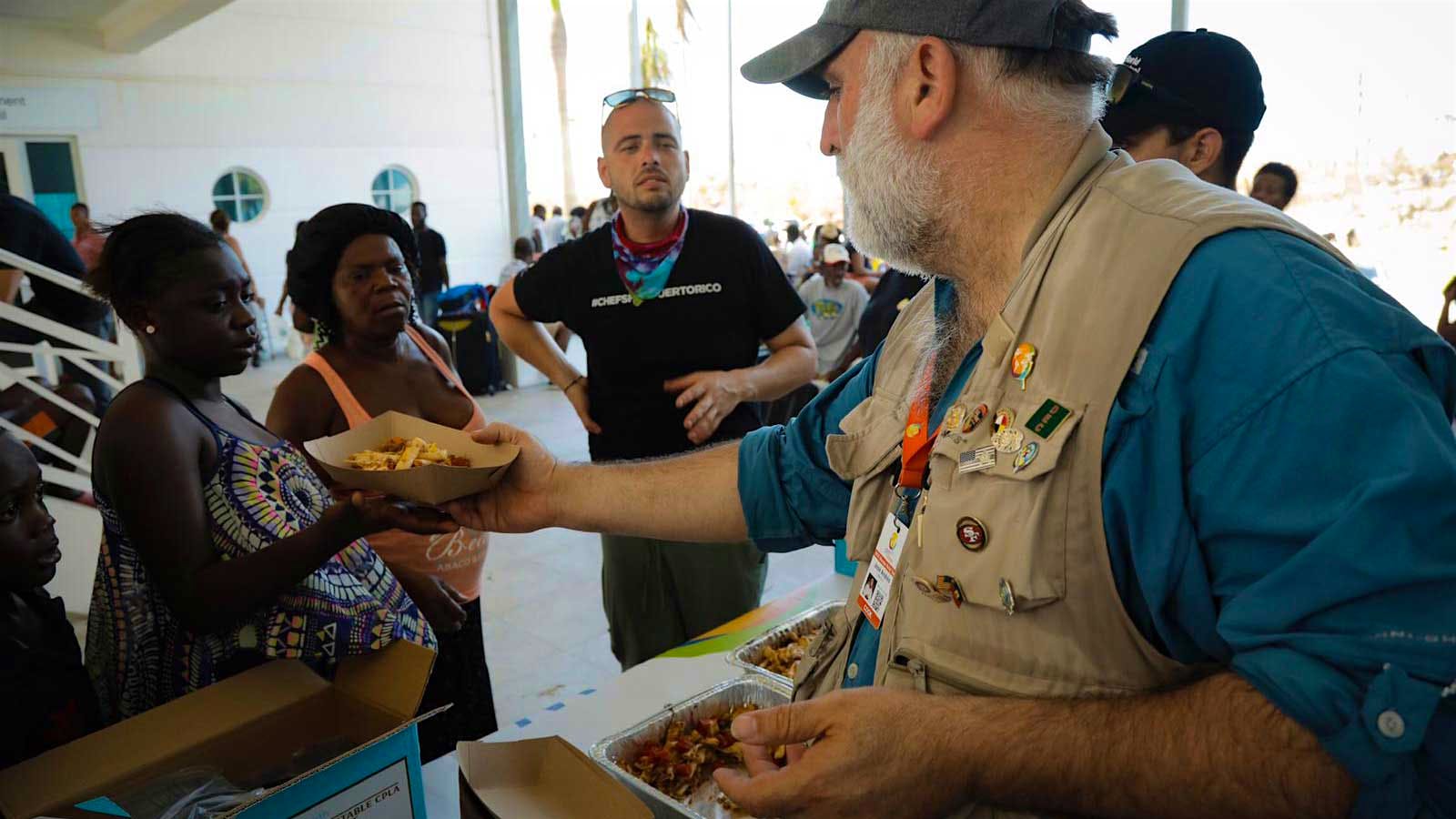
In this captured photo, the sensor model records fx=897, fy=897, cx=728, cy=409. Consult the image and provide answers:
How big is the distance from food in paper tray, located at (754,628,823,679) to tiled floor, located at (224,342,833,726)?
1444 mm

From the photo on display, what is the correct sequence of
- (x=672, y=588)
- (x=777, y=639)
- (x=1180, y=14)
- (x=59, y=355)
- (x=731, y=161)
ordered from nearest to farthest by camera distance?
1. (x=777, y=639)
2. (x=672, y=588)
3. (x=59, y=355)
4. (x=1180, y=14)
5. (x=731, y=161)

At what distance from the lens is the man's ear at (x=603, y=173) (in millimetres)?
2810

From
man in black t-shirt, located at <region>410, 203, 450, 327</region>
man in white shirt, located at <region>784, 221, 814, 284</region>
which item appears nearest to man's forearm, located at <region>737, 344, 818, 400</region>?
man in white shirt, located at <region>784, 221, 814, 284</region>

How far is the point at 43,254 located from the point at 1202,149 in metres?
5.36

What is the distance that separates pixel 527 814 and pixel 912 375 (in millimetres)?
847

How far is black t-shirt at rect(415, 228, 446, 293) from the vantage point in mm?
9789

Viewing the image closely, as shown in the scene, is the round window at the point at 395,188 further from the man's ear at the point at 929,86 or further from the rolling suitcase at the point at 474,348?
the man's ear at the point at 929,86

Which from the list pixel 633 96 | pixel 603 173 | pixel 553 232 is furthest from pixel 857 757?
pixel 553 232

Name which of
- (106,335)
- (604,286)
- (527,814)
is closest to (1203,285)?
(527,814)

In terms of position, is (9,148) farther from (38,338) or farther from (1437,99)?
(1437,99)

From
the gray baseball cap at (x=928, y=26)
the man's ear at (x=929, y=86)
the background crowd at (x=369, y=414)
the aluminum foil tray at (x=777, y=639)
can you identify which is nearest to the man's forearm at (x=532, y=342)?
the background crowd at (x=369, y=414)

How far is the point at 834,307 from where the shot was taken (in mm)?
6508

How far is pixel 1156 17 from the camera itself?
17.0 feet

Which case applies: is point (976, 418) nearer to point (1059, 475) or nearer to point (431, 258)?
point (1059, 475)
